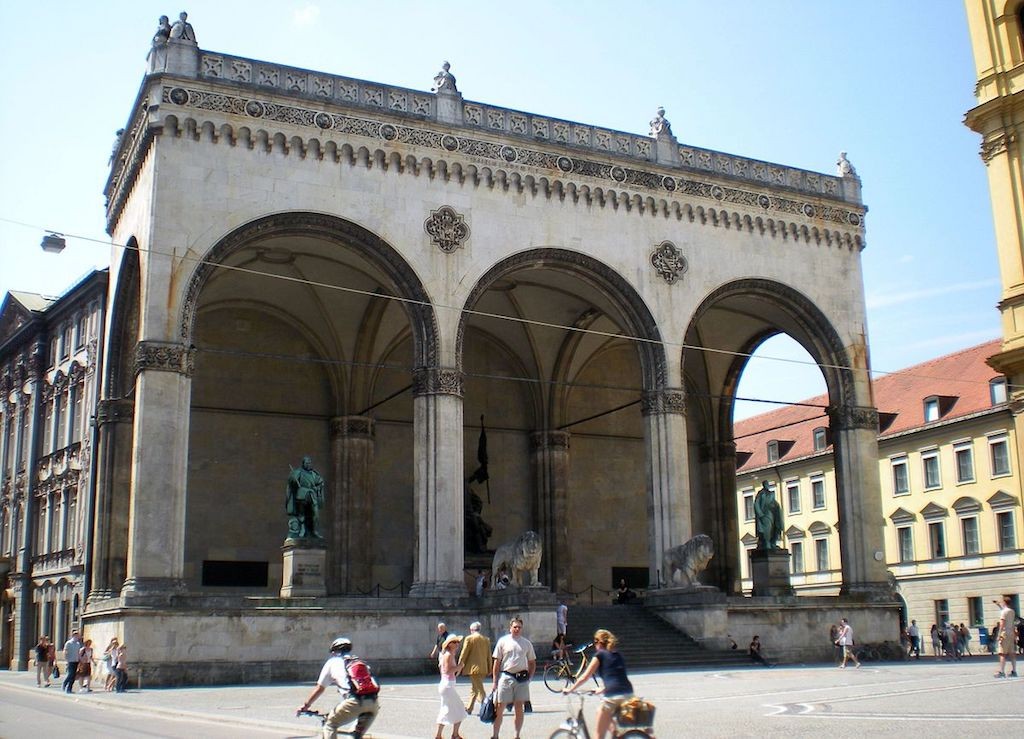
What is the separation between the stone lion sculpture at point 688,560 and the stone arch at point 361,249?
749 cm

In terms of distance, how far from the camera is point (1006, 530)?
42375 millimetres

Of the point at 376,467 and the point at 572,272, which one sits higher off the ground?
the point at 572,272

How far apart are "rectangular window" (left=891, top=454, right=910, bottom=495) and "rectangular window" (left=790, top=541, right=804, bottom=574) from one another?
20.4 ft

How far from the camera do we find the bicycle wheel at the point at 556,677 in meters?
19.2

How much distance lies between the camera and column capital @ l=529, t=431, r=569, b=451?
35344 mm

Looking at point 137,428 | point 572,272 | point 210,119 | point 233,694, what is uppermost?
point 210,119

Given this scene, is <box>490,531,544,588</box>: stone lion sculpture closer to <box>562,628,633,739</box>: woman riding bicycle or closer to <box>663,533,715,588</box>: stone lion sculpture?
<box>663,533,715,588</box>: stone lion sculpture

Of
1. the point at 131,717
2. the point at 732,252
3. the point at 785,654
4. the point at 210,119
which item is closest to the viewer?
the point at 131,717

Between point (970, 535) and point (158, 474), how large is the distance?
3325 cm

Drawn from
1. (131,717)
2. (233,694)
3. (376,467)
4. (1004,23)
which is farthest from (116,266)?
(1004,23)

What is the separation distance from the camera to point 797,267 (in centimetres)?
3138

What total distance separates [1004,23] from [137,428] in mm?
24687

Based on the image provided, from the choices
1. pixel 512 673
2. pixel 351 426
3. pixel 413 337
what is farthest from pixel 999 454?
pixel 512 673

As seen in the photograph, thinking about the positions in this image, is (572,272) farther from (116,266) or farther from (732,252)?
(116,266)
